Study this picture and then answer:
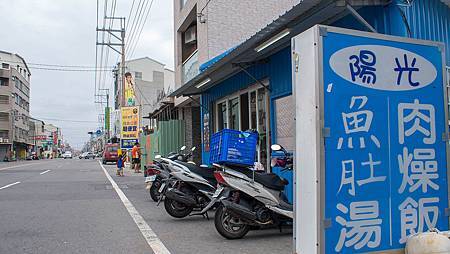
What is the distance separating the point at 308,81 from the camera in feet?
14.9

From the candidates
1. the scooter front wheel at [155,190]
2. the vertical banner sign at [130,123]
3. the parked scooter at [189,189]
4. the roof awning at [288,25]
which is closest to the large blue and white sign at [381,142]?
the roof awning at [288,25]

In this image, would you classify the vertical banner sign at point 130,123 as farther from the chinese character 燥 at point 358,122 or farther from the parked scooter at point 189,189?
the chinese character 燥 at point 358,122

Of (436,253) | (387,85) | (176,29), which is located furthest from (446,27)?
(176,29)

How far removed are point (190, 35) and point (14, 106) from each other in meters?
63.3

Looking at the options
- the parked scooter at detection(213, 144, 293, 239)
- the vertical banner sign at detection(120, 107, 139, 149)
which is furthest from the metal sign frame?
the vertical banner sign at detection(120, 107, 139, 149)

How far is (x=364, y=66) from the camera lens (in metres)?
→ 4.73

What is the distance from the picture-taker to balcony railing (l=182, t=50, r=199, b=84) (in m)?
19.6

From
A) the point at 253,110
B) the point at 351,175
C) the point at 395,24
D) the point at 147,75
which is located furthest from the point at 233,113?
the point at 147,75

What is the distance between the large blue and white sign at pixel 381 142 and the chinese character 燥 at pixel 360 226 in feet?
0.03

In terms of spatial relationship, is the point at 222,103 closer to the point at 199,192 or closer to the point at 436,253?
the point at 199,192

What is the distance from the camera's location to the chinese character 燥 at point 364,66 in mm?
4660

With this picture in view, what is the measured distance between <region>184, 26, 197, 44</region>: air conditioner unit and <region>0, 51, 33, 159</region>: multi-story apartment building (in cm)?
5666

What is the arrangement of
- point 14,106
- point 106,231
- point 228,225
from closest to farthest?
point 228,225, point 106,231, point 14,106

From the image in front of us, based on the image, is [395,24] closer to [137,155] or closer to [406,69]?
[406,69]
